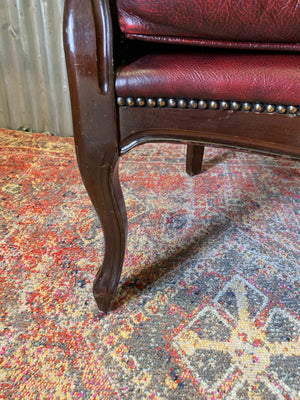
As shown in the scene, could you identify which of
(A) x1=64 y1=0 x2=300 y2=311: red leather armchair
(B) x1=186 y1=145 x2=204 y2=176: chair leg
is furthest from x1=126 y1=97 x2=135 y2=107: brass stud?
(B) x1=186 y1=145 x2=204 y2=176: chair leg

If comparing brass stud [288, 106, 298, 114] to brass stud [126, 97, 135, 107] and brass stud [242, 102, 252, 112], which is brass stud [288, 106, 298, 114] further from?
brass stud [126, 97, 135, 107]

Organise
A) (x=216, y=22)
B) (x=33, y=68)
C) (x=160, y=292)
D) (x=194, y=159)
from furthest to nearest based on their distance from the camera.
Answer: (x=33, y=68) < (x=194, y=159) < (x=160, y=292) < (x=216, y=22)

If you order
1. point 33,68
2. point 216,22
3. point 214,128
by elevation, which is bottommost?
point 33,68

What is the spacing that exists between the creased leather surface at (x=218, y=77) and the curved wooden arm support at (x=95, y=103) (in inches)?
1.4

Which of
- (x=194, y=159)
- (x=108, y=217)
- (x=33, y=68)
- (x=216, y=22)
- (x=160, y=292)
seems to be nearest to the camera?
(x=216, y=22)

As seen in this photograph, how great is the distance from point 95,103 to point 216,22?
221 millimetres

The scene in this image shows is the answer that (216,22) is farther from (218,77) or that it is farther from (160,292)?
(160,292)

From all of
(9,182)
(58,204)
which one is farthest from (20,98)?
(58,204)

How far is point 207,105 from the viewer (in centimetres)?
50

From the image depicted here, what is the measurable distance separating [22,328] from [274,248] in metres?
0.69

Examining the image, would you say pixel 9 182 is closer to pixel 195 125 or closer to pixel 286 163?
pixel 195 125

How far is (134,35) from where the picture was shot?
1.63ft

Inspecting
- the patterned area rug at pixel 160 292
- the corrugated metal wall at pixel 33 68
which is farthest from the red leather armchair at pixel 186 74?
the corrugated metal wall at pixel 33 68

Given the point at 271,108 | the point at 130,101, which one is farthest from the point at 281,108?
the point at 130,101
